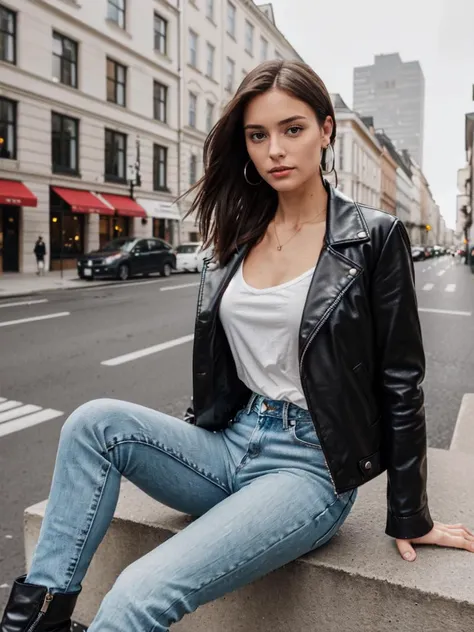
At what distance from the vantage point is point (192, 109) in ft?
116

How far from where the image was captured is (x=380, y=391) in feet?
5.85

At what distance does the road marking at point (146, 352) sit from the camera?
7.41 m

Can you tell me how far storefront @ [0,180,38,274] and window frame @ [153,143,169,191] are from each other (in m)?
10.1

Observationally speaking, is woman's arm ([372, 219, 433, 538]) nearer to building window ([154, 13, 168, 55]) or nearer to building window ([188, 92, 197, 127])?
building window ([154, 13, 168, 55])

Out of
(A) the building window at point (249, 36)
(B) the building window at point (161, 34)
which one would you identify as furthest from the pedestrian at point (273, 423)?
(A) the building window at point (249, 36)

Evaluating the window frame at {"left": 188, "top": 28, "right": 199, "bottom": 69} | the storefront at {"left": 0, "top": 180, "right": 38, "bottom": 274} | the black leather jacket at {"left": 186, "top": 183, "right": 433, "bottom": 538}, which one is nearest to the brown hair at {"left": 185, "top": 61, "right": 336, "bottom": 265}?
the black leather jacket at {"left": 186, "top": 183, "right": 433, "bottom": 538}

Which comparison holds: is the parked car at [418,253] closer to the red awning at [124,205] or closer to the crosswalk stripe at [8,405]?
the red awning at [124,205]

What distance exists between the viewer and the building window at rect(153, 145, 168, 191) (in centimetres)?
3161

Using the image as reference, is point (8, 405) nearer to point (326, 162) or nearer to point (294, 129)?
point (326, 162)

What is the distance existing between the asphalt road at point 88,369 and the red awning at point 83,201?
1074cm

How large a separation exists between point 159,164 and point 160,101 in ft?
10.7

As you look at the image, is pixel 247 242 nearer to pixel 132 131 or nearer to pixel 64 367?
pixel 64 367

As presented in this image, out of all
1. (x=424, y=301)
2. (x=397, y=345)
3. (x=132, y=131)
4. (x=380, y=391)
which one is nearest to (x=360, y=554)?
(x=380, y=391)

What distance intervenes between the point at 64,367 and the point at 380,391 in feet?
18.9
